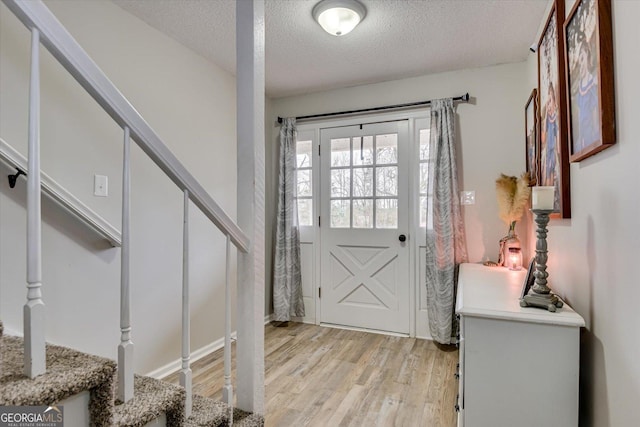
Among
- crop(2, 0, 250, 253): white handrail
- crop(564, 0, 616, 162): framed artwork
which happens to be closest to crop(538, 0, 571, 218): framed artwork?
crop(564, 0, 616, 162): framed artwork

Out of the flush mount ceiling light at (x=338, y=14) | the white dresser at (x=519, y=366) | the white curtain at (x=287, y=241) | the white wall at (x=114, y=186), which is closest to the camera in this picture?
the white dresser at (x=519, y=366)

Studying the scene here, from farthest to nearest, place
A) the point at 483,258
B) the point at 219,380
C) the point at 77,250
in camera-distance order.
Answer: the point at 483,258, the point at 219,380, the point at 77,250

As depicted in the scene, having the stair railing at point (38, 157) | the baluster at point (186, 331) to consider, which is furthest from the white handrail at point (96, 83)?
the baluster at point (186, 331)

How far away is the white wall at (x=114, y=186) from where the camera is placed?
1.60 meters

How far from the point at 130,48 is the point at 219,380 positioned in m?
2.29

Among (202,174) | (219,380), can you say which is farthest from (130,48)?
(219,380)

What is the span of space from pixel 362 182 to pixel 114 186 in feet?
6.98

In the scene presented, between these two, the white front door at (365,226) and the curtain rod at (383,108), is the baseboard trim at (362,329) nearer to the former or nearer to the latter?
the white front door at (365,226)

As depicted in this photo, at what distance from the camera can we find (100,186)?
1968mm

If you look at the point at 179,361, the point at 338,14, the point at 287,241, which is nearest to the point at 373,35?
the point at 338,14

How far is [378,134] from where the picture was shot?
10.7 ft

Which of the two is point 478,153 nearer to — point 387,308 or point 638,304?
point 387,308

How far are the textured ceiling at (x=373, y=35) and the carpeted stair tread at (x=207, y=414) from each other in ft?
7.08

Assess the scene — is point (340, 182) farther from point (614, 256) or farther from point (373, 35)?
point (614, 256)
